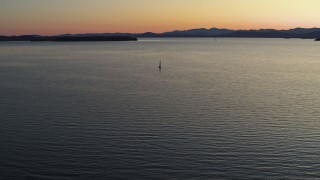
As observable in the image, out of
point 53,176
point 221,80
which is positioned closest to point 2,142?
point 53,176

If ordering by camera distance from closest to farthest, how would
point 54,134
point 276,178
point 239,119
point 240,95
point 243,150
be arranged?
point 276,178, point 243,150, point 54,134, point 239,119, point 240,95

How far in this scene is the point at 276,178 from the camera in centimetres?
2259

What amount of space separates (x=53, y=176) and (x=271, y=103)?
29.2 meters

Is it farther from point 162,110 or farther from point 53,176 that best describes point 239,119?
point 53,176

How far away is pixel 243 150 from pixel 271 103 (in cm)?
1931

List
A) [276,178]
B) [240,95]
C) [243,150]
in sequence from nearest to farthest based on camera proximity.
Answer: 1. [276,178]
2. [243,150]
3. [240,95]

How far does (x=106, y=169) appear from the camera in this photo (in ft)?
78.1

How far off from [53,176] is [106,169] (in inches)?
117

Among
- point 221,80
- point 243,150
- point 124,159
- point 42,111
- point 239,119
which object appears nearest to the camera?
point 124,159

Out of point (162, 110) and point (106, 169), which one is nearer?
point (106, 169)

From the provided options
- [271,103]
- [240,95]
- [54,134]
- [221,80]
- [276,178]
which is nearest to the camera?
[276,178]

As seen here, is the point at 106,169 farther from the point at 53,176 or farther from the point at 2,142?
the point at 2,142

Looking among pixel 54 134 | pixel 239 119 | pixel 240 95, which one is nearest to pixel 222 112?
pixel 239 119

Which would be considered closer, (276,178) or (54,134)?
(276,178)
